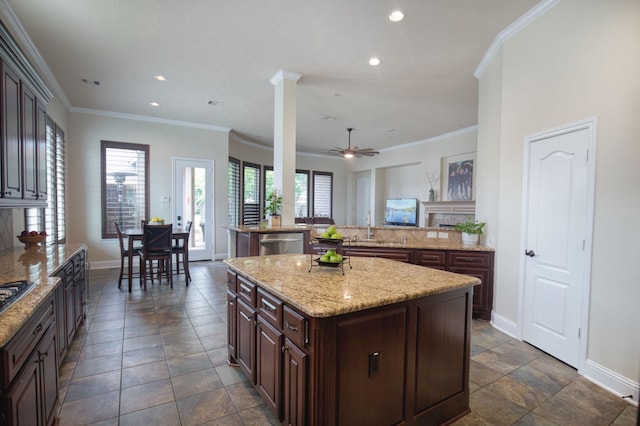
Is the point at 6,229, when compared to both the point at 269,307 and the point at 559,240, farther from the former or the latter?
the point at 559,240

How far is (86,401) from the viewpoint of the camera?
6.87ft

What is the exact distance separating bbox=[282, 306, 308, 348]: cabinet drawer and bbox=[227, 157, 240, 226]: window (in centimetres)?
662

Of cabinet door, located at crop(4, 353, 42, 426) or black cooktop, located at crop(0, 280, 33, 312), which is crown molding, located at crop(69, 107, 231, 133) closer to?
black cooktop, located at crop(0, 280, 33, 312)

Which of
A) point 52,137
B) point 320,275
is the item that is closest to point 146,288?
point 52,137

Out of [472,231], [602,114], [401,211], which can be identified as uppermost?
[602,114]

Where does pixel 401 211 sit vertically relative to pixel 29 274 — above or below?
above

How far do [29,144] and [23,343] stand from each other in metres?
2.27

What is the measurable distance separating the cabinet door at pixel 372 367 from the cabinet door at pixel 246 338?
788 mm

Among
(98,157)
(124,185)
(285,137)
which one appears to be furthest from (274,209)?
(98,157)

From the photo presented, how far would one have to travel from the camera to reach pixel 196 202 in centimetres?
695

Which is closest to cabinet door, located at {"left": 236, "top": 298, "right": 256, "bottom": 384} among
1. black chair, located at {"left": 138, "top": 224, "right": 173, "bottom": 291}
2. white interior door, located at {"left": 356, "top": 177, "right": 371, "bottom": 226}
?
black chair, located at {"left": 138, "top": 224, "right": 173, "bottom": 291}

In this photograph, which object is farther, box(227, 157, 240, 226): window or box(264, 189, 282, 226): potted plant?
box(227, 157, 240, 226): window

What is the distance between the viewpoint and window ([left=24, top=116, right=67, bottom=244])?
4.25 meters

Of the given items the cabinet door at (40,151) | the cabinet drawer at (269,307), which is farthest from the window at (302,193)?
the cabinet drawer at (269,307)
